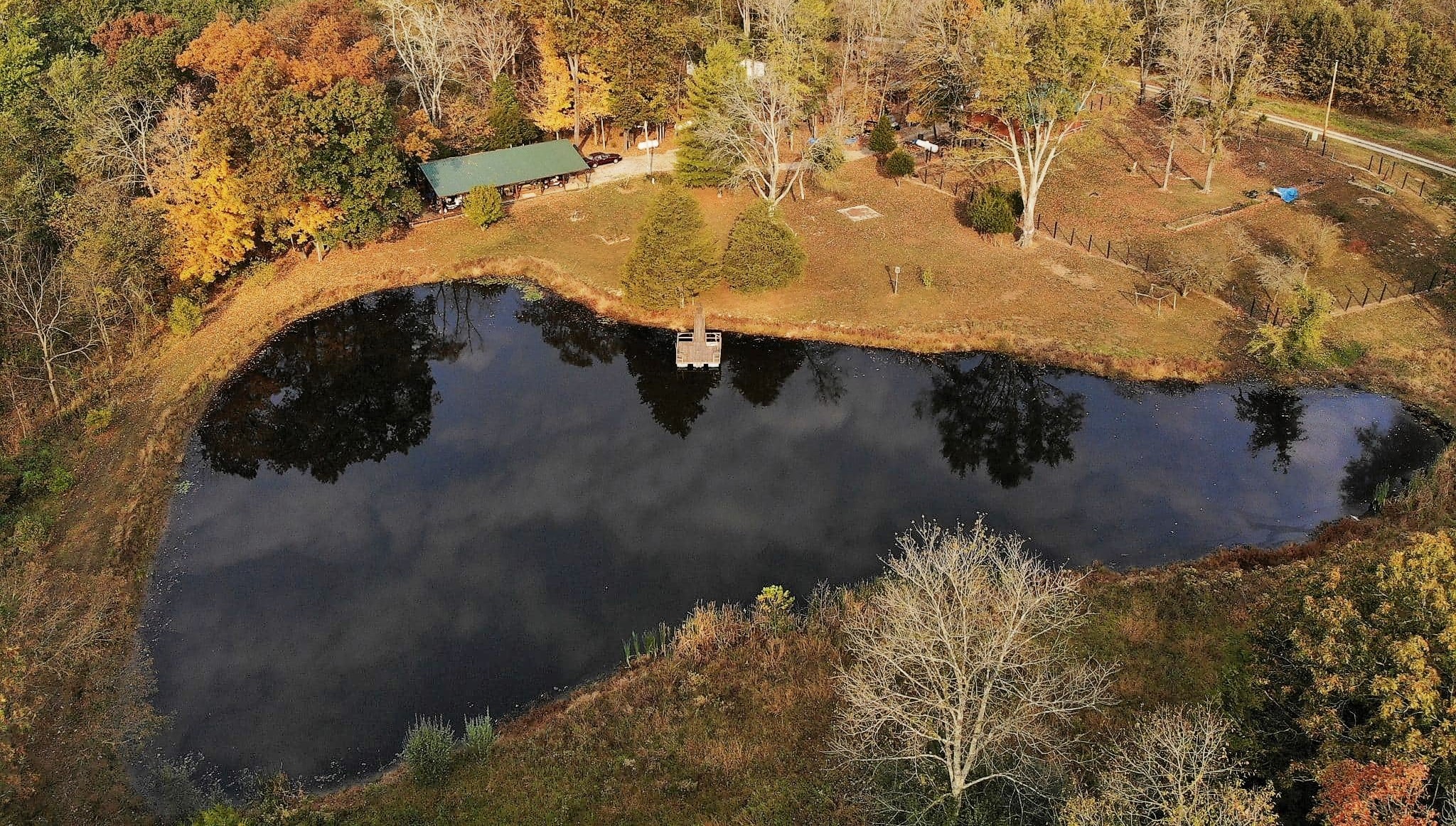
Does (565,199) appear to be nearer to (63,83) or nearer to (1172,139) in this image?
(63,83)

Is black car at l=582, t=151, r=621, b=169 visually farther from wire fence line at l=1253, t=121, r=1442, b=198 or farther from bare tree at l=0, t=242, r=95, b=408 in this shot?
wire fence line at l=1253, t=121, r=1442, b=198

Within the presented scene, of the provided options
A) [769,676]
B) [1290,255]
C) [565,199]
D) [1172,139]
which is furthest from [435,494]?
[1172,139]

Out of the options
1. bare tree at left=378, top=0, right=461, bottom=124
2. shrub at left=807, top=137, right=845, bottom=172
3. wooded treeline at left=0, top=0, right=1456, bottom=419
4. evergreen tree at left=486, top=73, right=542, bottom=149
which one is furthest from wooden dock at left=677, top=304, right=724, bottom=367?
bare tree at left=378, top=0, right=461, bottom=124

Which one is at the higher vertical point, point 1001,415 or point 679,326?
point 679,326

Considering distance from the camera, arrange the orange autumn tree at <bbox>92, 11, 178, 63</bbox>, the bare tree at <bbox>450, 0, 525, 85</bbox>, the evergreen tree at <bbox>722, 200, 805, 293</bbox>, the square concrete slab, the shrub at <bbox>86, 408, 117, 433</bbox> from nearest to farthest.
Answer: the shrub at <bbox>86, 408, 117, 433</bbox> → the evergreen tree at <bbox>722, 200, 805, 293</bbox> → the orange autumn tree at <bbox>92, 11, 178, 63</bbox> → the square concrete slab → the bare tree at <bbox>450, 0, 525, 85</bbox>

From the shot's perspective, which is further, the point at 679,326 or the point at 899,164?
the point at 899,164

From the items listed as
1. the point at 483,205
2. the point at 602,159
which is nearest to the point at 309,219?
the point at 483,205

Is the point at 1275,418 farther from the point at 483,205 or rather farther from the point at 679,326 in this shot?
the point at 483,205
